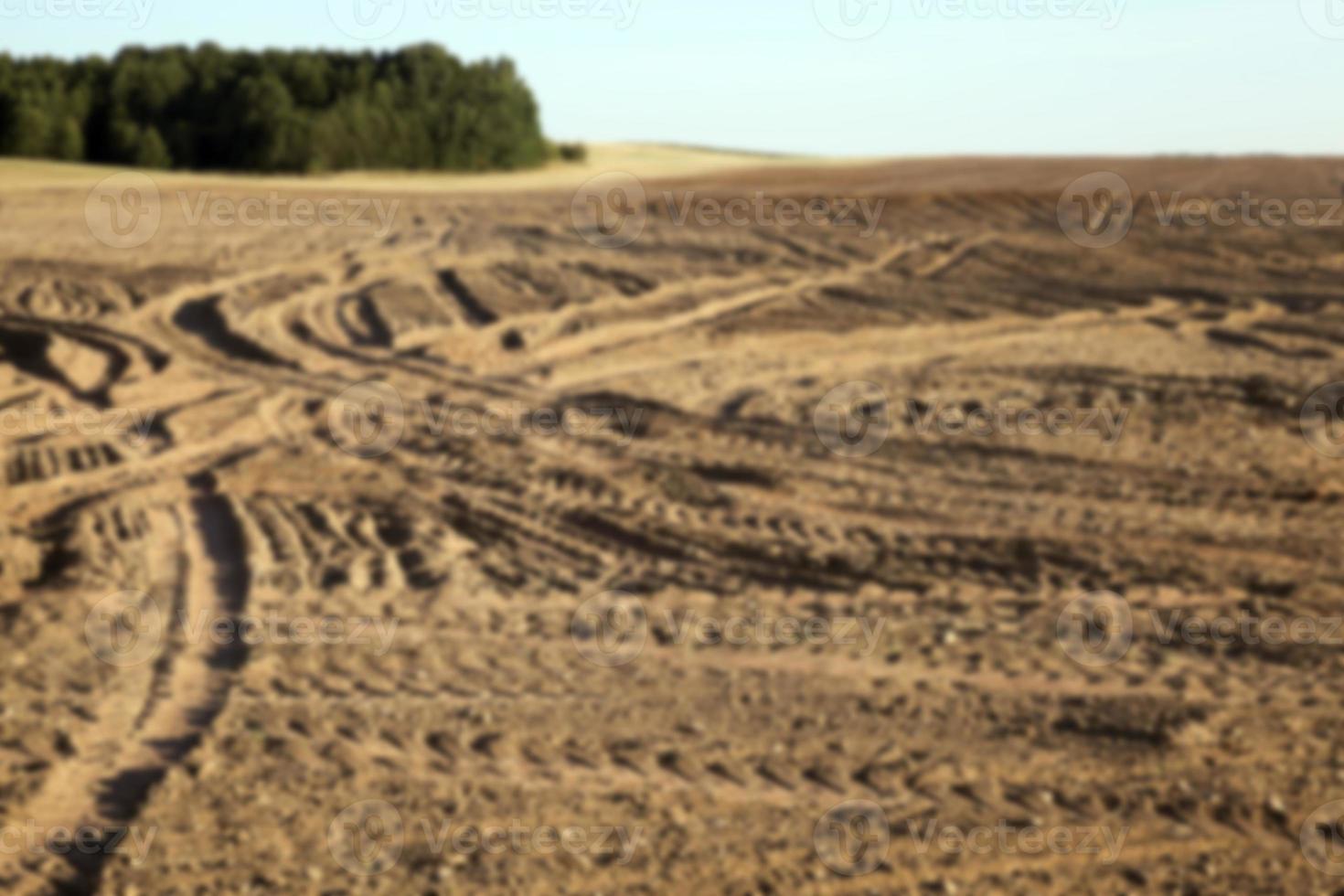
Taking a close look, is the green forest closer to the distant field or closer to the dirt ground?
the distant field

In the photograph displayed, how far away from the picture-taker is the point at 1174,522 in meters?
8.85

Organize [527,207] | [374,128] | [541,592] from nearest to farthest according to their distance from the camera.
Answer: [541,592] < [527,207] < [374,128]

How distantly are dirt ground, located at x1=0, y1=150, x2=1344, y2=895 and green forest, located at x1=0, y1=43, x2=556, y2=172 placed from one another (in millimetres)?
23616

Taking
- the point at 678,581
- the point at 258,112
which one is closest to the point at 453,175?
the point at 258,112

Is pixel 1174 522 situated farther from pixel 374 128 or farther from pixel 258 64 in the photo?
pixel 258 64

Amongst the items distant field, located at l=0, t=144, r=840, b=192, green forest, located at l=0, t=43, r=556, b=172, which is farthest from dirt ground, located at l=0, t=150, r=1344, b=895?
green forest, located at l=0, t=43, r=556, b=172

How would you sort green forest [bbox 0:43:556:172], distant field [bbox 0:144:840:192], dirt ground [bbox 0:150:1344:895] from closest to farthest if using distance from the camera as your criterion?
dirt ground [bbox 0:150:1344:895] < distant field [bbox 0:144:840:192] < green forest [bbox 0:43:556:172]

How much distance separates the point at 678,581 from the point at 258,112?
3429 centimetres

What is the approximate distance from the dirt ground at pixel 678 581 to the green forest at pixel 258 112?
2362cm

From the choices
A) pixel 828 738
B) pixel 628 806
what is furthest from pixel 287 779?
pixel 828 738

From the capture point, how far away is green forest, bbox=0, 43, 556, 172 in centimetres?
3897

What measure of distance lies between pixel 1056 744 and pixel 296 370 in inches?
349

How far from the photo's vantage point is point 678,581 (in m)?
7.96

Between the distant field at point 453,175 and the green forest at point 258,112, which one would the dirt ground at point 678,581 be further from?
the green forest at point 258,112
